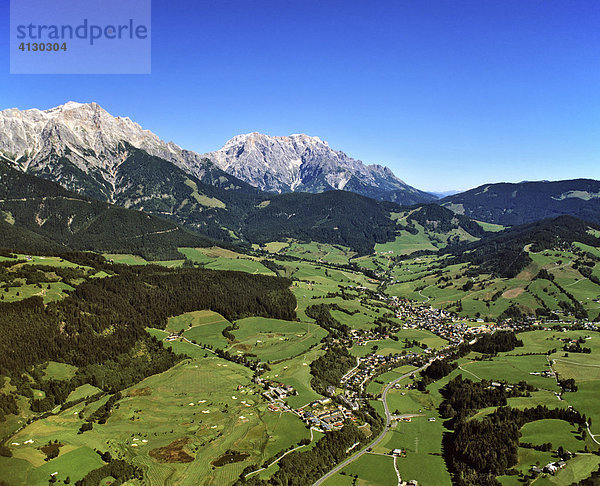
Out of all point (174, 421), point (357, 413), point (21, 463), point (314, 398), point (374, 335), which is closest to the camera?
point (21, 463)

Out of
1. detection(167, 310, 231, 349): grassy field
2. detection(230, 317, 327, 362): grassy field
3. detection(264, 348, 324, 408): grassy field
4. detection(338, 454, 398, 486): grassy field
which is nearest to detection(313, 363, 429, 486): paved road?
detection(338, 454, 398, 486): grassy field

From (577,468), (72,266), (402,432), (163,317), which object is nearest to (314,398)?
(402,432)

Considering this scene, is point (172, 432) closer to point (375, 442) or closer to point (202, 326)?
point (375, 442)

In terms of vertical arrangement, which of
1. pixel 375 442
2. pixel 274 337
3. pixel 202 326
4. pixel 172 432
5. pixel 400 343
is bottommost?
pixel 375 442

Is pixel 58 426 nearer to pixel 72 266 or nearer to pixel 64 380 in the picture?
pixel 64 380

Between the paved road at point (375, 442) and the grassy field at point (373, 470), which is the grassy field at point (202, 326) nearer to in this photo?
the paved road at point (375, 442)

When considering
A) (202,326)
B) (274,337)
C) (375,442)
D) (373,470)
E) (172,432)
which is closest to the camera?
(373,470)

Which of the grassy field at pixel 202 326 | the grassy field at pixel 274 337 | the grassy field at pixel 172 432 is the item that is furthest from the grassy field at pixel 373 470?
the grassy field at pixel 202 326

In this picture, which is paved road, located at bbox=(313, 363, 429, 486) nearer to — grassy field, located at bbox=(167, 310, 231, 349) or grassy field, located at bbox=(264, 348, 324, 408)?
grassy field, located at bbox=(264, 348, 324, 408)

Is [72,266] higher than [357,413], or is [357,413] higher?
[72,266]

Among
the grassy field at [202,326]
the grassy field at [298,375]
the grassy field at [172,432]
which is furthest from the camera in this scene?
the grassy field at [202,326]

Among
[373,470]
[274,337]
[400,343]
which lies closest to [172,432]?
[373,470]
